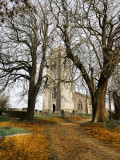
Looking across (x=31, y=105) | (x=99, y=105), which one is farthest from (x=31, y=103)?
(x=99, y=105)

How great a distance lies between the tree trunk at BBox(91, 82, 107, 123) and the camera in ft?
27.2

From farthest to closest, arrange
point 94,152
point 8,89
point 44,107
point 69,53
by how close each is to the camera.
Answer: point 44,107 → point 8,89 → point 69,53 → point 94,152

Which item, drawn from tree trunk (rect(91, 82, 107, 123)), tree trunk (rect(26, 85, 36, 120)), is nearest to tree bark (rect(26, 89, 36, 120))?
tree trunk (rect(26, 85, 36, 120))

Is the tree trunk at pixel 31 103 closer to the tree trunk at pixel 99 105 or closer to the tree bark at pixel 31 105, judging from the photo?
the tree bark at pixel 31 105

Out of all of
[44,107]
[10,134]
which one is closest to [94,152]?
[10,134]

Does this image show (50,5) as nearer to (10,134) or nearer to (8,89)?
(8,89)

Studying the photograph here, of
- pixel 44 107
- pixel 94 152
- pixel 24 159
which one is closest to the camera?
pixel 24 159

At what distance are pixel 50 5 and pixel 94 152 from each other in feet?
35.0

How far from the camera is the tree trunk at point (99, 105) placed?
8.30 metres

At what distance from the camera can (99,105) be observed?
841 cm

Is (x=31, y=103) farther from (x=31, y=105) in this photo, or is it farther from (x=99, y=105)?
(x=99, y=105)

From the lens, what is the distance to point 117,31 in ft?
28.8

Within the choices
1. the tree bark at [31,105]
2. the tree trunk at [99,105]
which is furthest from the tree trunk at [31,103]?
the tree trunk at [99,105]

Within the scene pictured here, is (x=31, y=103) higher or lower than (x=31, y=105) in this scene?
higher
